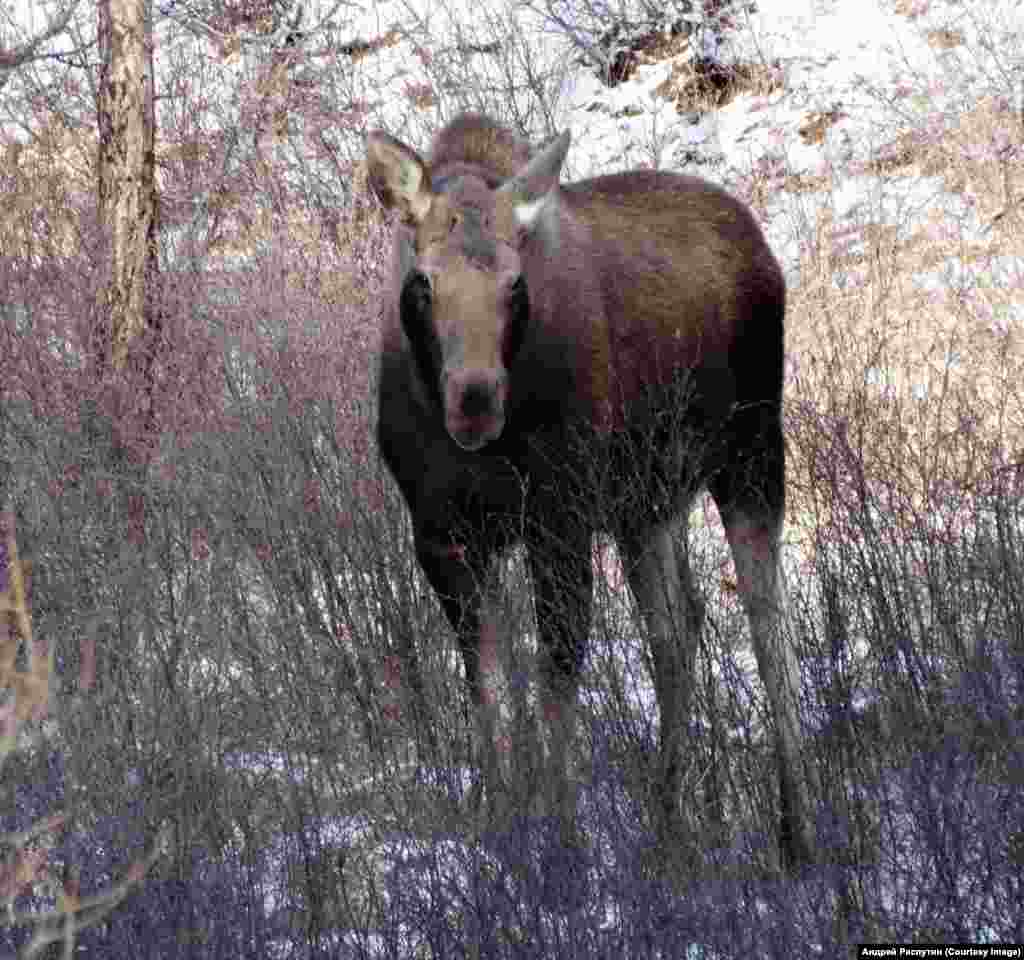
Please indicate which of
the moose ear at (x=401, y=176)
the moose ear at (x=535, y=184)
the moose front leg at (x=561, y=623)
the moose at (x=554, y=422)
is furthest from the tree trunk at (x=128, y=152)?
the moose front leg at (x=561, y=623)

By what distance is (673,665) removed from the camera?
477 cm

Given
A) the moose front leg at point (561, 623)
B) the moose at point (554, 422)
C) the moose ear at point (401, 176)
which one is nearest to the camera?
the moose front leg at point (561, 623)

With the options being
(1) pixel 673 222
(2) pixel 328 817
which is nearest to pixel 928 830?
(2) pixel 328 817

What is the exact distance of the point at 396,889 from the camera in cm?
423

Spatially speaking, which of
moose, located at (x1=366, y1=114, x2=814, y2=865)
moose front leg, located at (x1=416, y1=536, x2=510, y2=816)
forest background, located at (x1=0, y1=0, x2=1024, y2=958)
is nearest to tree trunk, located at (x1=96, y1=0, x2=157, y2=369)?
forest background, located at (x1=0, y1=0, x2=1024, y2=958)

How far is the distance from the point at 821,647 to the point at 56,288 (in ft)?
19.0

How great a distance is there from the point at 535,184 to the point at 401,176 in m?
0.43

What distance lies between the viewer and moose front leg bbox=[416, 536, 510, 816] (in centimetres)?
531

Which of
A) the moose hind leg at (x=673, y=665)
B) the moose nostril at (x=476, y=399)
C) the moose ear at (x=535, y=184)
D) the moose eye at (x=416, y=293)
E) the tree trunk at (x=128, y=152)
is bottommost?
the moose hind leg at (x=673, y=665)

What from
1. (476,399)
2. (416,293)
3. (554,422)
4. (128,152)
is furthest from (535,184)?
(128,152)

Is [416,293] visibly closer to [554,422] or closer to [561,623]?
[554,422]

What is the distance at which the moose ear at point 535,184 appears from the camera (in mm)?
5578

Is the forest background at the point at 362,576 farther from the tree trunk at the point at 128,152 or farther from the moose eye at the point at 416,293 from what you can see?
the moose eye at the point at 416,293

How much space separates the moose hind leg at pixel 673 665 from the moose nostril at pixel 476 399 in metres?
0.67
